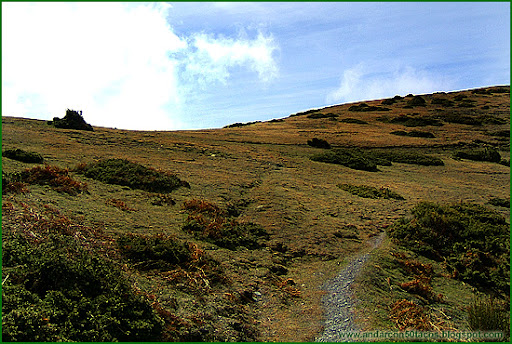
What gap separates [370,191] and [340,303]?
11970mm

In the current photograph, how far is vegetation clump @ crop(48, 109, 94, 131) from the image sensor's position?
25513 mm

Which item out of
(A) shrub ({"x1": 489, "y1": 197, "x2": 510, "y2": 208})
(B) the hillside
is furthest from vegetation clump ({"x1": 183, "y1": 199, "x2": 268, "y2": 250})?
(A) shrub ({"x1": 489, "y1": 197, "x2": 510, "y2": 208})

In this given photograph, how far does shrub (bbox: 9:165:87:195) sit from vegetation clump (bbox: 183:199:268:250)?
3414 mm

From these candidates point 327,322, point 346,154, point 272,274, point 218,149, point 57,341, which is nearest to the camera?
point 57,341

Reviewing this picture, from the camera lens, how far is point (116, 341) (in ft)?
17.7

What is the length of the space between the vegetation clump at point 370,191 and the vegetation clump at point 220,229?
27.6 feet

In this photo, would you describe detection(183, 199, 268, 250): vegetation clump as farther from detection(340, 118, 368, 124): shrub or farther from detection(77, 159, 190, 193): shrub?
detection(340, 118, 368, 124): shrub

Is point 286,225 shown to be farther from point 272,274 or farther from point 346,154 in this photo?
point 346,154

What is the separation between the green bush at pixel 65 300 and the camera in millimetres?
5090

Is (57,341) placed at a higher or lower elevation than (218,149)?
lower

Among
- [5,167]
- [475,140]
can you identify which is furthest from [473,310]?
[475,140]

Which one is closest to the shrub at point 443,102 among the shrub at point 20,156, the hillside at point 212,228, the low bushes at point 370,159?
the low bushes at point 370,159

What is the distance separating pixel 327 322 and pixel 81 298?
4469mm

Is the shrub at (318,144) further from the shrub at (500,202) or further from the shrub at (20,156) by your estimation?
the shrub at (20,156)
